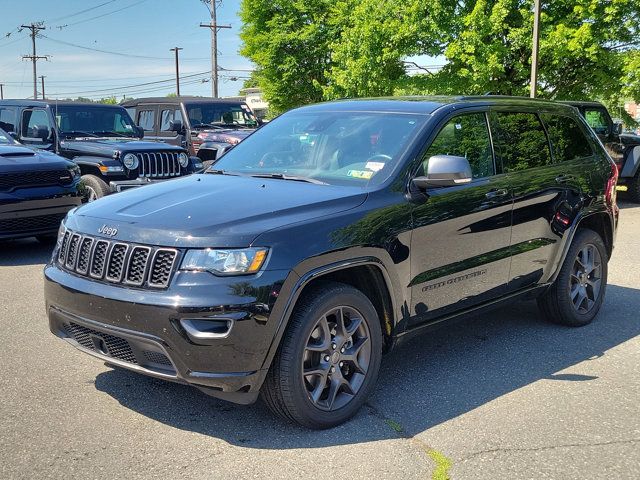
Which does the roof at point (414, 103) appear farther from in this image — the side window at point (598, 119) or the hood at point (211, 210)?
the side window at point (598, 119)

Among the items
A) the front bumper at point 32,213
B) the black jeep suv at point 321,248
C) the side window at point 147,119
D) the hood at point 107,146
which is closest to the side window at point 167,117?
the side window at point 147,119

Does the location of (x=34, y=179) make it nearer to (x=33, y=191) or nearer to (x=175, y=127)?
(x=33, y=191)

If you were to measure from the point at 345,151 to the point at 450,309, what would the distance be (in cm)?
122

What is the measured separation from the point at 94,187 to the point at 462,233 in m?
6.59

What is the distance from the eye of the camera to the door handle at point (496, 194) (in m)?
4.68

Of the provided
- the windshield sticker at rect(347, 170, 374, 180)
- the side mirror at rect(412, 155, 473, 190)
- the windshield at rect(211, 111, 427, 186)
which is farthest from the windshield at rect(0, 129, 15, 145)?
the side mirror at rect(412, 155, 473, 190)

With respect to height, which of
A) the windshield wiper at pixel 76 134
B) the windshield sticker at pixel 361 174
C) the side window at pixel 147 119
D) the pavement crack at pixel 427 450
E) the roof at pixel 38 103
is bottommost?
the pavement crack at pixel 427 450

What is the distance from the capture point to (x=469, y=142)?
188 inches

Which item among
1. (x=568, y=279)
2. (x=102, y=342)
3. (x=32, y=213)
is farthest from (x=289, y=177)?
(x=32, y=213)

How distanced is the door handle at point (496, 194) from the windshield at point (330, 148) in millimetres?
691

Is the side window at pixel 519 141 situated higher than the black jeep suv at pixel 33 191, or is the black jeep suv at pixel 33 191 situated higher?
the side window at pixel 519 141

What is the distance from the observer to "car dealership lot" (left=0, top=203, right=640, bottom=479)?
3365 millimetres

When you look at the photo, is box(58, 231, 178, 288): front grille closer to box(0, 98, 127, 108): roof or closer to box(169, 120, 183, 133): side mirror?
box(0, 98, 127, 108): roof

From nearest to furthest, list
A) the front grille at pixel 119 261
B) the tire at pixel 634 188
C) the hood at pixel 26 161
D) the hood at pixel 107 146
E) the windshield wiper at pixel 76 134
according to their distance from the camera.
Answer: the front grille at pixel 119 261 < the hood at pixel 26 161 < the hood at pixel 107 146 < the windshield wiper at pixel 76 134 < the tire at pixel 634 188
